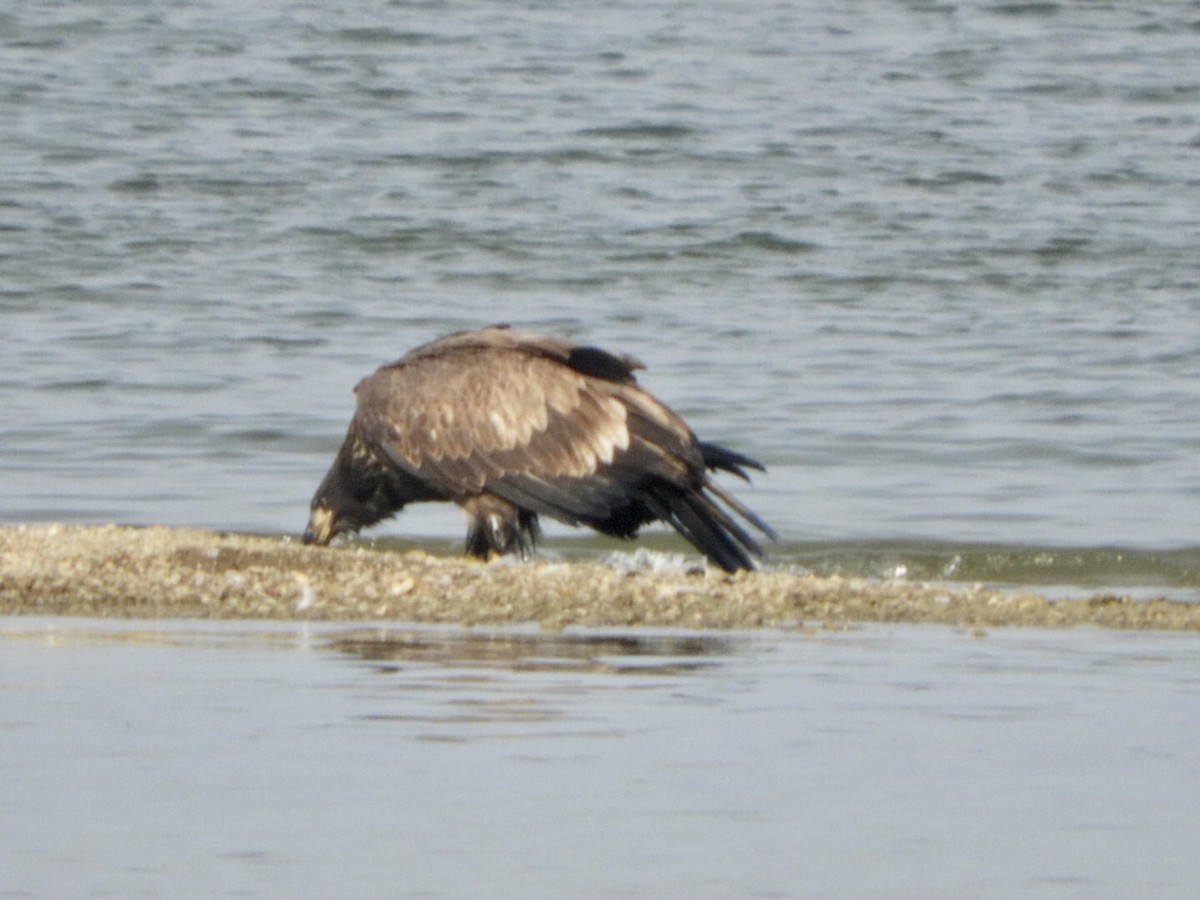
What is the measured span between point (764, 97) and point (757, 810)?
2416 cm

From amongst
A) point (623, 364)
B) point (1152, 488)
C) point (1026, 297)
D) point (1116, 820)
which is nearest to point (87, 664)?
point (1116, 820)

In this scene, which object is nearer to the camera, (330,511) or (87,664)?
(87,664)

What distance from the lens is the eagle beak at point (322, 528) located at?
34.3 ft

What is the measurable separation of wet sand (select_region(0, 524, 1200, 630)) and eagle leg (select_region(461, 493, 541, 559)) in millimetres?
870

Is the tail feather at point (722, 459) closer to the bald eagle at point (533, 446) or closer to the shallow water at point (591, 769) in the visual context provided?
the bald eagle at point (533, 446)

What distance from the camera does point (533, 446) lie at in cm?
990

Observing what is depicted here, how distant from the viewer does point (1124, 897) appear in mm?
4414

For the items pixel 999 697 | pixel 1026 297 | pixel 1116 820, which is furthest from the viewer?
pixel 1026 297

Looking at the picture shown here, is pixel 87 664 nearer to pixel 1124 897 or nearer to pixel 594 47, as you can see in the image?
pixel 1124 897

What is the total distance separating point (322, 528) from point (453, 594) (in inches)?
84.7

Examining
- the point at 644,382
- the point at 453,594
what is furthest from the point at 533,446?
the point at 644,382

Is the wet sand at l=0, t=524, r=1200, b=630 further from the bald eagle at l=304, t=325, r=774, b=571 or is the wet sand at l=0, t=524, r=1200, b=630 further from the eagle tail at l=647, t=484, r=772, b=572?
the bald eagle at l=304, t=325, r=774, b=571

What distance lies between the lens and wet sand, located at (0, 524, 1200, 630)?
8.09 meters

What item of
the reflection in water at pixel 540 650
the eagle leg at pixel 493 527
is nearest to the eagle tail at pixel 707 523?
the eagle leg at pixel 493 527
